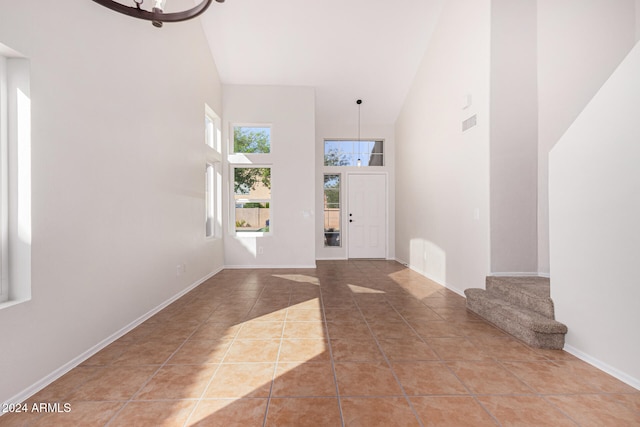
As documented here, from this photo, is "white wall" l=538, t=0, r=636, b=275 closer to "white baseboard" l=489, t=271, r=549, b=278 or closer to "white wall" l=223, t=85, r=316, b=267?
"white baseboard" l=489, t=271, r=549, b=278

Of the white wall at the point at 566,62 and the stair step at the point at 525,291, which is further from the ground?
the white wall at the point at 566,62

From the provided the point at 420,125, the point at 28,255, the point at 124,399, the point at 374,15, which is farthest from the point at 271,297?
the point at 374,15

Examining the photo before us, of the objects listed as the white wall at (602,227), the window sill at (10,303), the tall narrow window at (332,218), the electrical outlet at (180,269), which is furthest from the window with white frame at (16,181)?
the tall narrow window at (332,218)

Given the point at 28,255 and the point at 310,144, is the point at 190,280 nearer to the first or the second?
the point at 28,255

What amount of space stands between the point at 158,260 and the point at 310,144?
3.68 metres

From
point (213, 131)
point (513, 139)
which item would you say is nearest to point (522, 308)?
point (513, 139)

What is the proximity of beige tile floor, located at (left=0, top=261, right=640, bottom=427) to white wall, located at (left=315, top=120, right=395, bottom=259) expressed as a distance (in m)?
4.04

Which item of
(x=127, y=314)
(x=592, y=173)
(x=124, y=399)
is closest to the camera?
(x=124, y=399)

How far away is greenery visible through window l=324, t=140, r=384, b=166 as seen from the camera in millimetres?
7496

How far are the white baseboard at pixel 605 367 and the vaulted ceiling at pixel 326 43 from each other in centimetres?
480

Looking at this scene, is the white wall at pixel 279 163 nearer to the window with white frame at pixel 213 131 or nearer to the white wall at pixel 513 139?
the window with white frame at pixel 213 131

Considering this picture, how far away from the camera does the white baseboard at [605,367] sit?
1896 mm

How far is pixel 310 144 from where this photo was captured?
6141 millimetres

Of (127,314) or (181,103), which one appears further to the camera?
(181,103)
